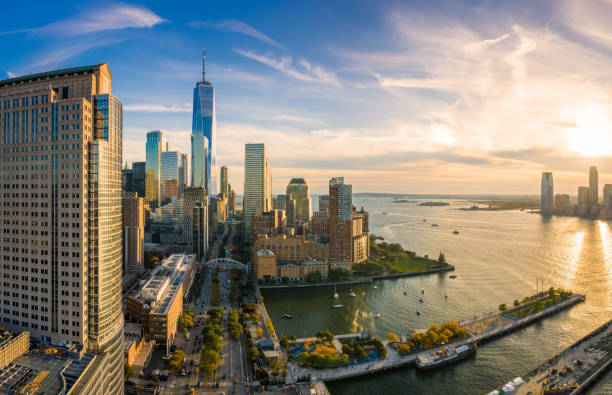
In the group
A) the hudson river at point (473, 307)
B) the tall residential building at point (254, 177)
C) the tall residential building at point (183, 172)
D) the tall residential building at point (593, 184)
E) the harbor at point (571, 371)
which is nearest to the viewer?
the harbor at point (571, 371)

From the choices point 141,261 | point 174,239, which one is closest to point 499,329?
point 141,261

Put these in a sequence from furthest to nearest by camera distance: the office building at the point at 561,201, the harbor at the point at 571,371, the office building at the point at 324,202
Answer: the office building at the point at 561,201 < the office building at the point at 324,202 < the harbor at the point at 571,371

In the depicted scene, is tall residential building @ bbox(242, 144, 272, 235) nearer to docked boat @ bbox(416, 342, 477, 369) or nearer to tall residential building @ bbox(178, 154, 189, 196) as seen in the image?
tall residential building @ bbox(178, 154, 189, 196)

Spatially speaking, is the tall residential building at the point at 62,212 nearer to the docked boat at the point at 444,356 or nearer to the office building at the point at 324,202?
the docked boat at the point at 444,356

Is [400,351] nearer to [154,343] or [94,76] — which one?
A: [154,343]

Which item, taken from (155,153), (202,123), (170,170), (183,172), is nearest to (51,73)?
(202,123)

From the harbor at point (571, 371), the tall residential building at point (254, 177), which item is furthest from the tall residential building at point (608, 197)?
the harbor at point (571, 371)
